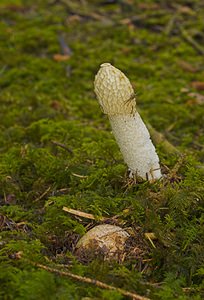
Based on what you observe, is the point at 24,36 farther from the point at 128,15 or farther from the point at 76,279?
the point at 76,279

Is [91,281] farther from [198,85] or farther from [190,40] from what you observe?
[190,40]

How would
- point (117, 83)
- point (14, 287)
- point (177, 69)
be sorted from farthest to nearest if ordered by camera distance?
point (177, 69) → point (117, 83) → point (14, 287)

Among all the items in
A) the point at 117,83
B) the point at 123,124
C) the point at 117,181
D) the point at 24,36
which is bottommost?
the point at 24,36

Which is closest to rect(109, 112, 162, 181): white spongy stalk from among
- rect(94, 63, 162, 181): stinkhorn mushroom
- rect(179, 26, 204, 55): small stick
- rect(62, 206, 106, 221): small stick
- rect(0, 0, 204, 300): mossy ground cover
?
rect(94, 63, 162, 181): stinkhorn mushroom

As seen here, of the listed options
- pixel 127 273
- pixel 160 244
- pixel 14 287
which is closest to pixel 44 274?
pixel 14 287

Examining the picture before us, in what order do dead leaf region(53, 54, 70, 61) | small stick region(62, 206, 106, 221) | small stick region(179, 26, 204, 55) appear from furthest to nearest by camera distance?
small stick region(179, 26, 204, 55), dead leaf region(53, 54, 70, 61), small stick region(62, 206, 106, 221)

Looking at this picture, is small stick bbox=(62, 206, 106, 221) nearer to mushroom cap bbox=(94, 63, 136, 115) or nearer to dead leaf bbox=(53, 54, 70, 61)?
mushroom cap bbox=(94, 63, 136, 115)
